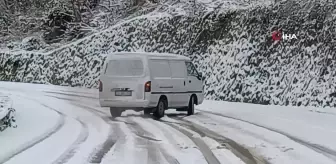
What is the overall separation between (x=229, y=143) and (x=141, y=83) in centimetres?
551

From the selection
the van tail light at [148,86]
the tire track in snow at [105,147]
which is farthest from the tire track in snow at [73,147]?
the van tail light at [148,86]

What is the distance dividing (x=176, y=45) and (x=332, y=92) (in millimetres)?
11189

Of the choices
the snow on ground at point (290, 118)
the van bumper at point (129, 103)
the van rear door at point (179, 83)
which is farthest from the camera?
the van rear door at point (179, 83)

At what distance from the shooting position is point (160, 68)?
55.4ft

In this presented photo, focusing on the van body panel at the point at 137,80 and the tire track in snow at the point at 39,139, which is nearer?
the tire track in snow at the point at 39,139

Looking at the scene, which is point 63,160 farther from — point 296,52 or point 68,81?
point 68,81

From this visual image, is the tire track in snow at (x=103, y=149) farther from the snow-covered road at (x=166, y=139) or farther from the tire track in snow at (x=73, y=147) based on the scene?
the tire track in snow at (x=73, y=147)

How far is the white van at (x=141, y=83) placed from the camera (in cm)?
1614

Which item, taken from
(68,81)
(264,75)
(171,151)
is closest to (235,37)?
(264,75)

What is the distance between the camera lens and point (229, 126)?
14.3 meters

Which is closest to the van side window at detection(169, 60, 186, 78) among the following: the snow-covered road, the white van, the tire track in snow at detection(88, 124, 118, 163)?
the white van

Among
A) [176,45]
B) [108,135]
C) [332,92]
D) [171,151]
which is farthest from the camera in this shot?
[176,45]

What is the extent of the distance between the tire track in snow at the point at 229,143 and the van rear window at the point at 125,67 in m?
1.97

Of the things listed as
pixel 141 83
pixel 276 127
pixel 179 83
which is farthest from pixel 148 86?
pixel 276 127
